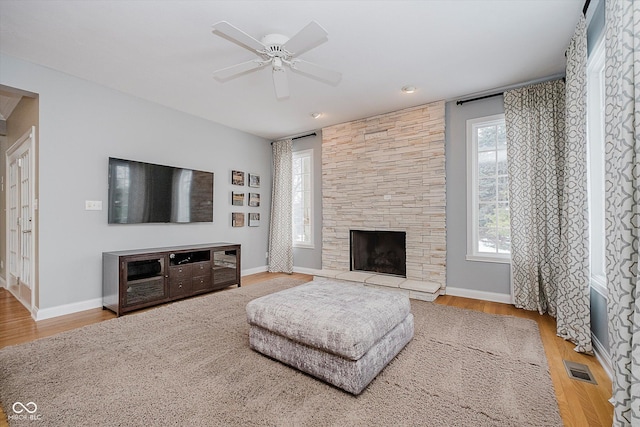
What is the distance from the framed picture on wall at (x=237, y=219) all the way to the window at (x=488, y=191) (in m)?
3.75

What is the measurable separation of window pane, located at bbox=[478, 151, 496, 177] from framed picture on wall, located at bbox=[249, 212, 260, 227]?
3.86 m

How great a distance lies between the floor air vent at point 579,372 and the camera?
1925 millimetres

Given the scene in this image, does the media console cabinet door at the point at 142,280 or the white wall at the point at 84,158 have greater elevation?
the white wall at the point at 84,158

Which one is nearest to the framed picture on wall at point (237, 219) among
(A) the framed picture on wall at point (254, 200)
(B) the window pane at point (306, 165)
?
(A) the framed picture on wall at point (254, 200)

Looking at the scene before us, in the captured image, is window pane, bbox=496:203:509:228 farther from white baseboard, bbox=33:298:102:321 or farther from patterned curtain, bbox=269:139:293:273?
white baseboard, bbox=33:298:102:321

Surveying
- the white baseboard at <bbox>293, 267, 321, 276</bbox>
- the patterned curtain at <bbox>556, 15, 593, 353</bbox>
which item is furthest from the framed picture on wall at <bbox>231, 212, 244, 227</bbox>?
the patterned curtain at <bbox>556, 15, 593, 353</bbox>

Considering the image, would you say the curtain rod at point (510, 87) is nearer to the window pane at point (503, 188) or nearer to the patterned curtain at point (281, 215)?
the window pane at point (503, 188)

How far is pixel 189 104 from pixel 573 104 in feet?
14.4

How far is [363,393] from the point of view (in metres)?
1.75

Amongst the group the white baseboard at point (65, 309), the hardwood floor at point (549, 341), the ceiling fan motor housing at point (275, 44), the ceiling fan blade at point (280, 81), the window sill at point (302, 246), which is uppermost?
the ceiling fan motor housing at point (275, 44)

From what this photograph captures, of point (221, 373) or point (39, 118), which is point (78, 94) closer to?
point (39, 118)

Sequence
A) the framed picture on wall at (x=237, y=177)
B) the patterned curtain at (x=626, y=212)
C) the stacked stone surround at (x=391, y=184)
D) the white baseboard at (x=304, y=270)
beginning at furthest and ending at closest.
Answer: the white baseboard at (x=304, y=270) → the framed picture on wall at (x=237, y=177) → the stacked stone surround at (x=391, y=184) → the patterned curtain at (x=626, y=212)

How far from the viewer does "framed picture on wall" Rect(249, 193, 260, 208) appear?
547cm

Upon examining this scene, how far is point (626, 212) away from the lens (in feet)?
4.30
